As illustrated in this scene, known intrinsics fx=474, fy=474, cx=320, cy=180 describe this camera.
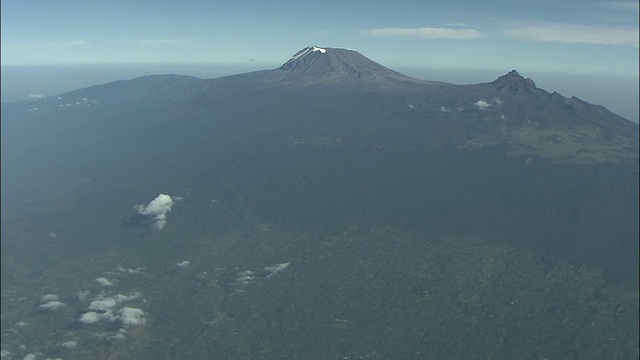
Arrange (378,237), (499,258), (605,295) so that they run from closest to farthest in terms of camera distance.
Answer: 1. (605,295)
2. (499,258)
3. (378,237)

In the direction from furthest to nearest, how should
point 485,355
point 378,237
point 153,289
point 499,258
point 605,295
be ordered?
point 378,237, point 499,258, point 153,289, point 605,295, point 485,355

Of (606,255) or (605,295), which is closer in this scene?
(605,295)

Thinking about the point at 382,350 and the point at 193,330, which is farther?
the point at 193,330

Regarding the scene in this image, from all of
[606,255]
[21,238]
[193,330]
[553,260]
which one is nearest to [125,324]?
[193,330]

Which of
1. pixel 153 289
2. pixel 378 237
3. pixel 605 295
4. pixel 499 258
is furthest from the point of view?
pixel 378 237

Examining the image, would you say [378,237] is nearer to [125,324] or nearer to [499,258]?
[499,258]

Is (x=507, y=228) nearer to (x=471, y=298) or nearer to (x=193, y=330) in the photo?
(x=471, y=298)

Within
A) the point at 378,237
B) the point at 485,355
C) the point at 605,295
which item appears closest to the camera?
the point at 485,355

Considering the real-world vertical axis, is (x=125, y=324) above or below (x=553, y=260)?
below

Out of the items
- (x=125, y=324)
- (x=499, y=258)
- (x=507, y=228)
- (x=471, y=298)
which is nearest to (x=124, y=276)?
(x=125, y=324)
